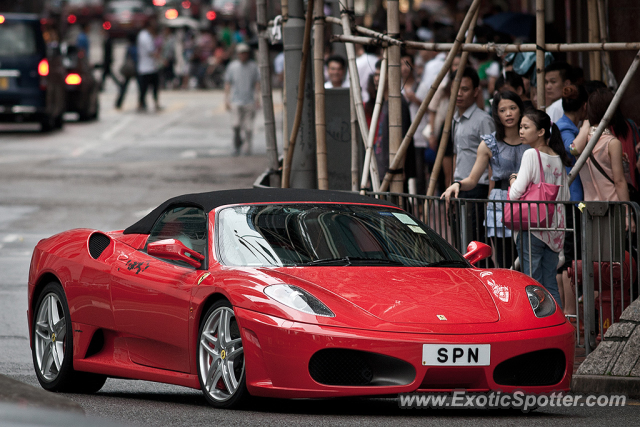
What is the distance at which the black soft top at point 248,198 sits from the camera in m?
7.00

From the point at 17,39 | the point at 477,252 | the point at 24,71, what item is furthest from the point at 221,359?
the point at 17,39

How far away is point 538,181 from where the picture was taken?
27.3ft

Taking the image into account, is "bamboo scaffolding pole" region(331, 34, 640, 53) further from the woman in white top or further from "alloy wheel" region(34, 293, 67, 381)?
"alloy wheel" region(34, 293, 67, 381)

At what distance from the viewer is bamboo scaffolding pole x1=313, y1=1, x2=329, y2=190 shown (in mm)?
10547

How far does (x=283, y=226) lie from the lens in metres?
6.73

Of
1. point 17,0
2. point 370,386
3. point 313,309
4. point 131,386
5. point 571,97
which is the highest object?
point 17,0

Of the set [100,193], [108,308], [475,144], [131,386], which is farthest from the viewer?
[100,193]

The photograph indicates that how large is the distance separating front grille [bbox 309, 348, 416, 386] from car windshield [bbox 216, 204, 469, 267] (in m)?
0.79

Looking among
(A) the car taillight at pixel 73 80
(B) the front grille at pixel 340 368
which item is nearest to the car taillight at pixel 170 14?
(A) the car taillight at pixel 73 80

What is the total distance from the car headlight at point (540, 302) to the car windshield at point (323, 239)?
55 cm

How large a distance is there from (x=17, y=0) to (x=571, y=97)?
19067 mm

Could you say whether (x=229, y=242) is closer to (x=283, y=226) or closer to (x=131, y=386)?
(x=283, y=226)

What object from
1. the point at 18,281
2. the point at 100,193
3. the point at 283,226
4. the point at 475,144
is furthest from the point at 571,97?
the point at 100,193

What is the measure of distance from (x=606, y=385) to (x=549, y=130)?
2110 millimetres
